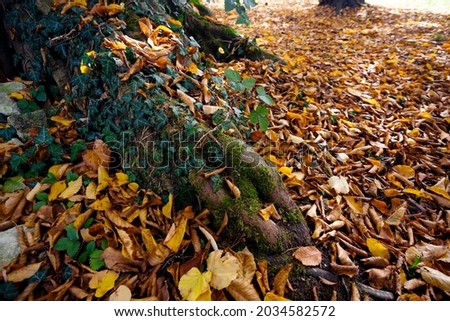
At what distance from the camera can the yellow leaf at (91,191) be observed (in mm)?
1911

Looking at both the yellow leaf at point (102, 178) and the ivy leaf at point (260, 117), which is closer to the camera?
the yellow leaf at point (102, 178)

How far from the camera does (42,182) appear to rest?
79.4 inches

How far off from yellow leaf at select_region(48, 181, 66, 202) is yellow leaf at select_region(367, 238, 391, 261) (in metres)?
1.97

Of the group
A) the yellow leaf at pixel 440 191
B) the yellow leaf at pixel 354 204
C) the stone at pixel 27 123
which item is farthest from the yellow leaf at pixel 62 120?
the yellow leaf at pixel 440 191

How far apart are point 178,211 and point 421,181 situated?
188 centimetres

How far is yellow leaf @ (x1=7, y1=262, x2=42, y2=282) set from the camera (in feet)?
5.17

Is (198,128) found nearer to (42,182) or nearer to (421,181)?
(42,182)

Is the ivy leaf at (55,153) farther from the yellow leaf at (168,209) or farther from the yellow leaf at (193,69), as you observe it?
the yellow leaf at (193,69)

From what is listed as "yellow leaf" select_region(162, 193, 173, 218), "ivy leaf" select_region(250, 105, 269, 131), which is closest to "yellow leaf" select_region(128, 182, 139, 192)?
"yellow leaf" select_region(162, 193, 173, 218)

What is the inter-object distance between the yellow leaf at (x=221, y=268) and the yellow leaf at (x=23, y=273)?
930 mm

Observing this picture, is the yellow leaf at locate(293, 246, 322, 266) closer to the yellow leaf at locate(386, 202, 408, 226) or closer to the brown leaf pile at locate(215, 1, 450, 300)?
the brown leaf pile at locate(215, 1, 450, 300)

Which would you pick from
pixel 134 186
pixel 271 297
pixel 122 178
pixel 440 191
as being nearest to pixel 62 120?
pixel 122 178

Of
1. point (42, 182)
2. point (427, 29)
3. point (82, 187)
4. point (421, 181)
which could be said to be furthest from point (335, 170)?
point (427, 29)

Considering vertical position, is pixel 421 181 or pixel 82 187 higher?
pixel 82 187
